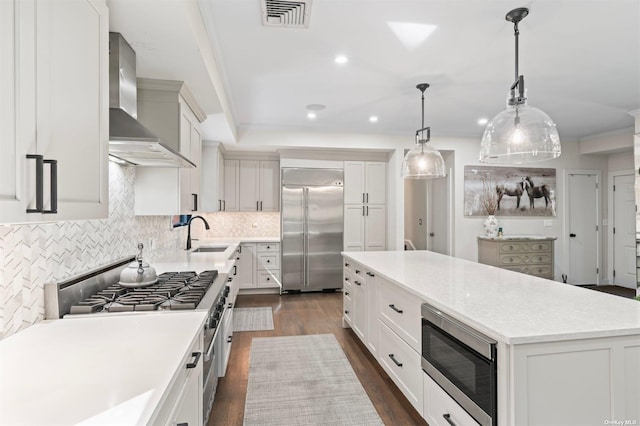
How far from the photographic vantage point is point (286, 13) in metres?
2.07

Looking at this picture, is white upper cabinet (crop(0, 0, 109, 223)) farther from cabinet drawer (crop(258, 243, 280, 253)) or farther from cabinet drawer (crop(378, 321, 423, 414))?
cabinet drawer (crop(258, 243, 280, 253))

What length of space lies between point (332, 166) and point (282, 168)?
82cm

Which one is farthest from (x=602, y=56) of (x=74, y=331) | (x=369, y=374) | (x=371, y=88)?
(x=74, y=331)

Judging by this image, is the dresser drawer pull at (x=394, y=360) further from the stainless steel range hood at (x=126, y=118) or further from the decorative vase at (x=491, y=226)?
the decorative vase at (x=491, y=226)

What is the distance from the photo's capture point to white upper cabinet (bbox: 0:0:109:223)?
0.84m

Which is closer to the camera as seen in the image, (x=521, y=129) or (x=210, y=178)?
(x=521, y=129)

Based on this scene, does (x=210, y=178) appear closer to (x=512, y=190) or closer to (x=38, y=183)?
(x=38, y=183)

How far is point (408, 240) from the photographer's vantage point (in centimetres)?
739

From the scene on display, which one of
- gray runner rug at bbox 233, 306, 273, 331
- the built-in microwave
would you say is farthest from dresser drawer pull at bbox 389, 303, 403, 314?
gray runner rug at bbox 233, 306, 273, 331

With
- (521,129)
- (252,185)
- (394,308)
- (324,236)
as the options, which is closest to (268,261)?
(324,236)

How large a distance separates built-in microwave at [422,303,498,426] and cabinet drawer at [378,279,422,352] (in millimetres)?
116

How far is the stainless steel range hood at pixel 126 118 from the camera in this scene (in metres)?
1.69

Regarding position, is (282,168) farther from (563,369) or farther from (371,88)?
(563,369)

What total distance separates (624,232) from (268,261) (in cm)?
616
